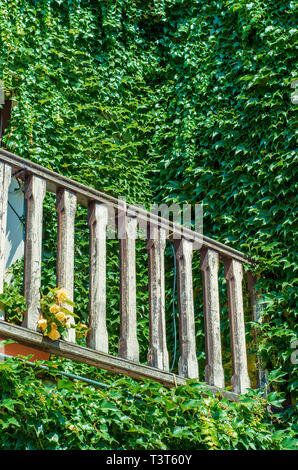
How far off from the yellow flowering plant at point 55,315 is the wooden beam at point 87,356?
4 cm

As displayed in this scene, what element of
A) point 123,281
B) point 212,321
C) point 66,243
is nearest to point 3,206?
point 66,243

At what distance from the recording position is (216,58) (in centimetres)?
682

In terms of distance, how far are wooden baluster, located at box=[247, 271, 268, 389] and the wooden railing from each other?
8.1 inches

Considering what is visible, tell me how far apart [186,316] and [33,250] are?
1.26 metres

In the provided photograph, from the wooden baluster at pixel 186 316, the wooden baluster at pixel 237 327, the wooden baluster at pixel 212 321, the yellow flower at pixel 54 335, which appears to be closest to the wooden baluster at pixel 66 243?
the yellow flower at pixel 54 335

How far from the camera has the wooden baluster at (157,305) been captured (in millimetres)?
4742

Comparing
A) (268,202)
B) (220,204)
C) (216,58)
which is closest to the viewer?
(268,202)

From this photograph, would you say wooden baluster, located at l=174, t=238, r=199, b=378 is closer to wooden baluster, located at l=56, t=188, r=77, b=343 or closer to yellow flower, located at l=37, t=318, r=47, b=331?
wooden baluster, located at l=56, t=188, r=77, b=343

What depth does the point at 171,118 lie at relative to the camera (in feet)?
23.4

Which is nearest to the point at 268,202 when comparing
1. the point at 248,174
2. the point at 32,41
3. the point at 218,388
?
the point at 248,174

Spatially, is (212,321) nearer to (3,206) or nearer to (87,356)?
(87,356)

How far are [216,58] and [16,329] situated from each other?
3.76 m

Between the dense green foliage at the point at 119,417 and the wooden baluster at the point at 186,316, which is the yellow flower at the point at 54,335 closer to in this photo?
the dense green foliage at the point at 119,417
